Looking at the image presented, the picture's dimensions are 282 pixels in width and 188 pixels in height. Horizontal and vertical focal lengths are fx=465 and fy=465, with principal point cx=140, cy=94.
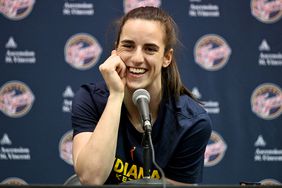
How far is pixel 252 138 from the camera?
2.90m

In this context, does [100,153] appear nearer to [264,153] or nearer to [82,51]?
[82,51]

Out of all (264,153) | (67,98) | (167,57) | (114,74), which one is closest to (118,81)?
(114,74)

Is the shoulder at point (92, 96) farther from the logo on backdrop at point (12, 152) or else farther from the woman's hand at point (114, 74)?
the logo on backdrop at point (12, 152)

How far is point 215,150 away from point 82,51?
1045mm

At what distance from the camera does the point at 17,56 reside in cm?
288

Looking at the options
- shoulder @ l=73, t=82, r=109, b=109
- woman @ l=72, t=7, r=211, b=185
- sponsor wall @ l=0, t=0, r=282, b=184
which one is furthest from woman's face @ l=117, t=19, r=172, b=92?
sponsor wall @ l=0, t=0, r=282, b=184

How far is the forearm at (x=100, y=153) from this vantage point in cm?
150

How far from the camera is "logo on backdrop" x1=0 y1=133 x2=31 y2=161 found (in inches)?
112

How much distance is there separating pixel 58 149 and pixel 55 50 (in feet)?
2.02

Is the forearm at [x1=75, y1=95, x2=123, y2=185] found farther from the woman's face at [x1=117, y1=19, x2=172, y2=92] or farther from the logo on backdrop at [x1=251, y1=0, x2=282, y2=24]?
the logo on backdrop at [x1=251, y1=0, x2=282, y2=24]

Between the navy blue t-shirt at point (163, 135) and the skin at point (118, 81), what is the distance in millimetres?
56

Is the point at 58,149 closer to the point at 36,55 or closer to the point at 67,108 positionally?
the point at 67,108

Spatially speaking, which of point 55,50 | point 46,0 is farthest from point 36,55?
point 46,0

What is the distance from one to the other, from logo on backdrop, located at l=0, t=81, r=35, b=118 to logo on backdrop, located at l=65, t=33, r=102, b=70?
0.33 m
